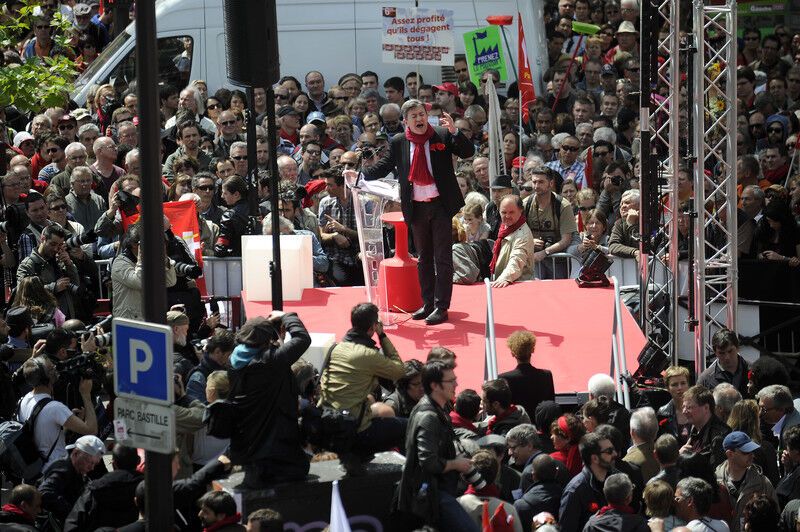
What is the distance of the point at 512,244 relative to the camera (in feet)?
51.5

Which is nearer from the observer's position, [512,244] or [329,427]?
[329,427]

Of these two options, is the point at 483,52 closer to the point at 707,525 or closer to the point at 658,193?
the point at 658,193

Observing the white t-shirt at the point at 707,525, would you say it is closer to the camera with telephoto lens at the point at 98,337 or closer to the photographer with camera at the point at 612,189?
the camera with telephoto lens at the point at 98,337

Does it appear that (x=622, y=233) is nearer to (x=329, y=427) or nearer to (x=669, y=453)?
(x=669, y=453)

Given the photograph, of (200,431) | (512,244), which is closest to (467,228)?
(512,244)

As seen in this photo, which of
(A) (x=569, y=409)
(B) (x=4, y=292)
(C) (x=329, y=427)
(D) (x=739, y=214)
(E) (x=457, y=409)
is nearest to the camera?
(C) (x=329, y=427)

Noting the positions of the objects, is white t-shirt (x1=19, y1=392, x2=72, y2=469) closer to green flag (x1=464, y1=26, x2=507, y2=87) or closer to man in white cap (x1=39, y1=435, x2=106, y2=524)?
man in white cap (x1=39, y1=435, x2=106, y2=524)

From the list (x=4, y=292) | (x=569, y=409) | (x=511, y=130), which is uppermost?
(x=511, y=130)

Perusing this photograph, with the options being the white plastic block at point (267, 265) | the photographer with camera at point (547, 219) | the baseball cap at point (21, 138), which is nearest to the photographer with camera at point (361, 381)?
the white plastic block at point (267, 265)

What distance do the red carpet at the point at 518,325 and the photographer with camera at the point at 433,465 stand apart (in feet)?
12.5

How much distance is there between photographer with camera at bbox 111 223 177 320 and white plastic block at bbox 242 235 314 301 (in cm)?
157

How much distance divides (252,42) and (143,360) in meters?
3.62

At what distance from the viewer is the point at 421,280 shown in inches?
580

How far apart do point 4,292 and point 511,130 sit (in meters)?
7.63
